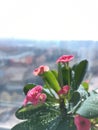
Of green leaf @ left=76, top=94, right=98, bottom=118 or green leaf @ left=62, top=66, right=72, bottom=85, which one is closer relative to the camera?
green leaf @ left=76, top=94, right=98, bottom=118

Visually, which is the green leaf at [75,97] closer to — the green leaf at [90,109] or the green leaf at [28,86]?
the green leaf at [90,109]

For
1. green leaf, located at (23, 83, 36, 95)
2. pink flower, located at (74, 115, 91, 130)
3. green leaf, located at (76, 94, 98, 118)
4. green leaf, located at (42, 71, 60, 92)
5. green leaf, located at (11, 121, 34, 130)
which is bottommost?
green leaf, located at (11, 121, 34, 130)

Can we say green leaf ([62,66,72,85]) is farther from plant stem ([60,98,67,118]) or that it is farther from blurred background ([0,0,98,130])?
blurred background ([0,0,98,130])

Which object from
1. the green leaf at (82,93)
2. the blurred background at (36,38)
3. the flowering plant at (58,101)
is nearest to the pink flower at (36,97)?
the flowering plant at (58,101)

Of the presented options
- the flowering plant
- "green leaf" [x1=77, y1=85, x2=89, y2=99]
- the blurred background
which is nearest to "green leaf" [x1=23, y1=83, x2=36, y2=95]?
the flowering plant

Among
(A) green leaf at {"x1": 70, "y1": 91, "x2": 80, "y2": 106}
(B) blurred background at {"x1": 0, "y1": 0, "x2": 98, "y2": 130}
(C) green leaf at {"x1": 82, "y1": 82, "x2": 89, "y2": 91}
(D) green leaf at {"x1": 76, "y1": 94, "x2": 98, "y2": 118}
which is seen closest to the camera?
(D) green leaf at {"x1": 76, "y1": 94, "x2": 98, "y2": 118}

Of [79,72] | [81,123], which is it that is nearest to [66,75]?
[79,72]

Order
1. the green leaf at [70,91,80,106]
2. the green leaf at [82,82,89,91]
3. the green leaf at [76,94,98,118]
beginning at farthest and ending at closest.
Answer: the green leaf at [82,82,89,91] < the green leaf at [70,91,80,106] < the green leaf at [76,94,98,118]
